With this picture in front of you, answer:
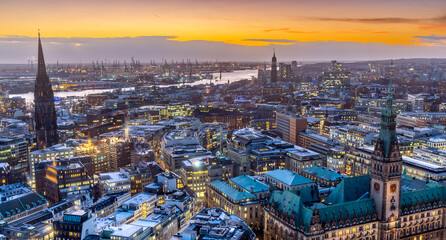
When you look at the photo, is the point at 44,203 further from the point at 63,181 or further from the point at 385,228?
the point at 385,228

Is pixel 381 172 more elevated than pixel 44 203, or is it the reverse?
pixel 381 172

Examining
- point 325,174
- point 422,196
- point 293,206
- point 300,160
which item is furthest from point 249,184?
point 422,196

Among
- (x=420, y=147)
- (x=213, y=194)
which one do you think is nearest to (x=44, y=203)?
(x=213, y=194)

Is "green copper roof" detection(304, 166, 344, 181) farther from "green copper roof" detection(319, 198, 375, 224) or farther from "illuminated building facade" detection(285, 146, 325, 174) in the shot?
"green copper roof" detection(319, 198, 375, 224)

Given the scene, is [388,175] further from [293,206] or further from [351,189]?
[293,206]

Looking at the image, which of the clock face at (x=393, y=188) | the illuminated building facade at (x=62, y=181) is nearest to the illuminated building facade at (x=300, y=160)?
the clock face at (x=393, y=188)

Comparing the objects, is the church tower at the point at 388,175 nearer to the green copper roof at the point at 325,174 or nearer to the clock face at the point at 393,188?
the clock face at the point at 393,188
